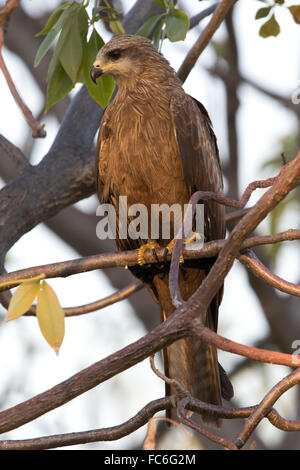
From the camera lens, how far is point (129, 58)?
5125mm

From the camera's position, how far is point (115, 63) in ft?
16.3

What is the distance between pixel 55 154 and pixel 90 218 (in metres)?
3.53

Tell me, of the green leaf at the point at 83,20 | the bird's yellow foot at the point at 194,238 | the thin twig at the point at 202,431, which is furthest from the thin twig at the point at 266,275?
the green leaf at the point at 83,20

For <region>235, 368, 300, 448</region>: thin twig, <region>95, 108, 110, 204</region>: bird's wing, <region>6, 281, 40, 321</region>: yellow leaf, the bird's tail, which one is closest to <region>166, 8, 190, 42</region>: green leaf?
<region>95, 108, 110, 204</region>: bird's wing

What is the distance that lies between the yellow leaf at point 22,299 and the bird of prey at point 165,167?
202cm

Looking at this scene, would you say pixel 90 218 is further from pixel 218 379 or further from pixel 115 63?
pixel 218 379

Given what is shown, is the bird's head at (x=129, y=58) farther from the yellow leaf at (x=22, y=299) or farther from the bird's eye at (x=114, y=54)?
the yellow leaf at (x=22, y=299)

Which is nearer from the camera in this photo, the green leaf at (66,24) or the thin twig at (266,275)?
the thin twig at (266,275)

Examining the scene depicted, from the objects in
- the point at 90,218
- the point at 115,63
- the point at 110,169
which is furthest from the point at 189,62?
the point at 90,218

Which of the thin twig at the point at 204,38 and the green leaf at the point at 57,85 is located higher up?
the thin twig at the point at 204,38

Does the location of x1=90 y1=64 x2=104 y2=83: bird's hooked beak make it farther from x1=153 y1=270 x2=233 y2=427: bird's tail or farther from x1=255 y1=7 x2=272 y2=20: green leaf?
x1=153 y1=270 x2=233 y2=427: bird's tail

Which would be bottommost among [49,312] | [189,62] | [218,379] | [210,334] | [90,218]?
[210,334]

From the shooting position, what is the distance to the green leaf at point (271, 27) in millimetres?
4371

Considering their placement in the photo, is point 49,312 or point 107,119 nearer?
point 49,312
